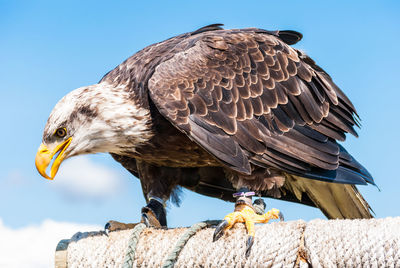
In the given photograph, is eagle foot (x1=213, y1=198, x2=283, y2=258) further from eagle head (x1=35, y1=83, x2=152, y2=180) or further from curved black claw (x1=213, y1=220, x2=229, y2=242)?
eagle head (x1=35, y1=83, x2=152, y2=180)

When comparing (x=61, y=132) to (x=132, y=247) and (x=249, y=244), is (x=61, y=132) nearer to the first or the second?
(x=132, y=247)

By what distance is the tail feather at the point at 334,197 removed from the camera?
385 cm

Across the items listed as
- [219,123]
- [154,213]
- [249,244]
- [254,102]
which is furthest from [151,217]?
[249,244]

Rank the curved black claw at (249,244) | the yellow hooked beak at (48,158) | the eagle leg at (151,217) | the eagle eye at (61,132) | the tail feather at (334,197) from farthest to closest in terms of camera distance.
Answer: the tail feather at (334,197) < the eagle leg at (151,217) < the eagle eye at (61,132) < the yellow hooked beak at (48,158) < the curved black claw at (249,244)

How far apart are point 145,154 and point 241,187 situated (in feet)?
1.99

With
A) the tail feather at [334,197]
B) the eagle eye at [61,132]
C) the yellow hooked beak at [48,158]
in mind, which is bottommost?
the tail feather at [334,197]

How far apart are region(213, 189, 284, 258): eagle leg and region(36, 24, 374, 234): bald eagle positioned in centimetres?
8

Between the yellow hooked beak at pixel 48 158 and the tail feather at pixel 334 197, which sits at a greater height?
the yellow hooked beak at pixel 48 158

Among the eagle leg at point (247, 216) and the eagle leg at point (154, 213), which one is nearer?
the eagle leg at point (247, 216)

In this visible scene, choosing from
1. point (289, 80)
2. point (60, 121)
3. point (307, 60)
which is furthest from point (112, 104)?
point (307, 60)

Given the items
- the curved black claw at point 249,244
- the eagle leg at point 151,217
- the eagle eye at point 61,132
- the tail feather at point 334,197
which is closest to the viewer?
the curved black claw at point 249,244

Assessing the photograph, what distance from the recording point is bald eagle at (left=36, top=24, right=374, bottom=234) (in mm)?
3273

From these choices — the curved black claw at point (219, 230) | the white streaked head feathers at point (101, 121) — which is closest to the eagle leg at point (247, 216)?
the curved black claw at point (219, 230)

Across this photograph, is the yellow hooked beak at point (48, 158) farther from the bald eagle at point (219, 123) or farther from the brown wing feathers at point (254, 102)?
the brown wing feathers at point (254, 102)
